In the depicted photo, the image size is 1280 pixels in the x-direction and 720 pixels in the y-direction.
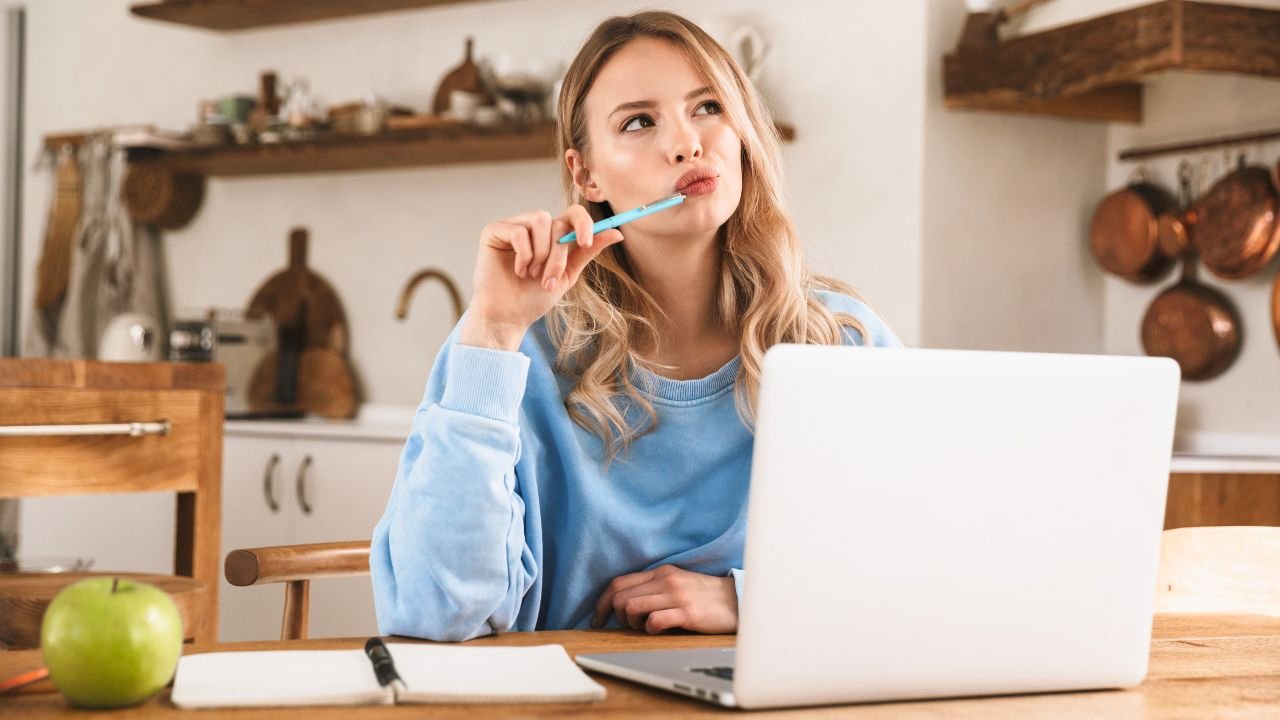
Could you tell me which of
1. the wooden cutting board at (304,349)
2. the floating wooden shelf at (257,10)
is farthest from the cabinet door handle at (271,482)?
the floating wooden shelf at (257,10)

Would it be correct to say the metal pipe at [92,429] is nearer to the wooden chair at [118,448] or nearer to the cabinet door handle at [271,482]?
the wooden chair at [118,448]

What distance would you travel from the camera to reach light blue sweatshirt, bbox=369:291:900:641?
1218 mm

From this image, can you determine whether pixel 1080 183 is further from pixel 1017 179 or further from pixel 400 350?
pixel 400 350

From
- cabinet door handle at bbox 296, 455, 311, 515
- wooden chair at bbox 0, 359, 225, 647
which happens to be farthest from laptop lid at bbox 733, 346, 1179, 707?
cabinet door handle at bbox 296, 455, 311, 515

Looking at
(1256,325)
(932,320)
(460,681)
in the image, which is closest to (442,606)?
(460,681)

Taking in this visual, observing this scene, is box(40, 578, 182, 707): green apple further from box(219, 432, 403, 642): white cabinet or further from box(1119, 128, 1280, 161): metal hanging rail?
box(1119, 128, 1280, 161): metal hanging rail

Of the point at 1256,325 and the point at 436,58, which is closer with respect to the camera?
the point at 1256,325

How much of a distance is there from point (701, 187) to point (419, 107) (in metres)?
2.40

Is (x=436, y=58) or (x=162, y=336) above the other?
(x=436, y=58)

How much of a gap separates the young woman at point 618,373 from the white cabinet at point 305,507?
1.68 m

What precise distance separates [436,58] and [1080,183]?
168 centimetres

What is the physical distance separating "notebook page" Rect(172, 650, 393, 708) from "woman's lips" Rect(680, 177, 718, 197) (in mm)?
667

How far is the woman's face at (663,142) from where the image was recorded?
150 centimetres

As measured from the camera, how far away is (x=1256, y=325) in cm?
291
